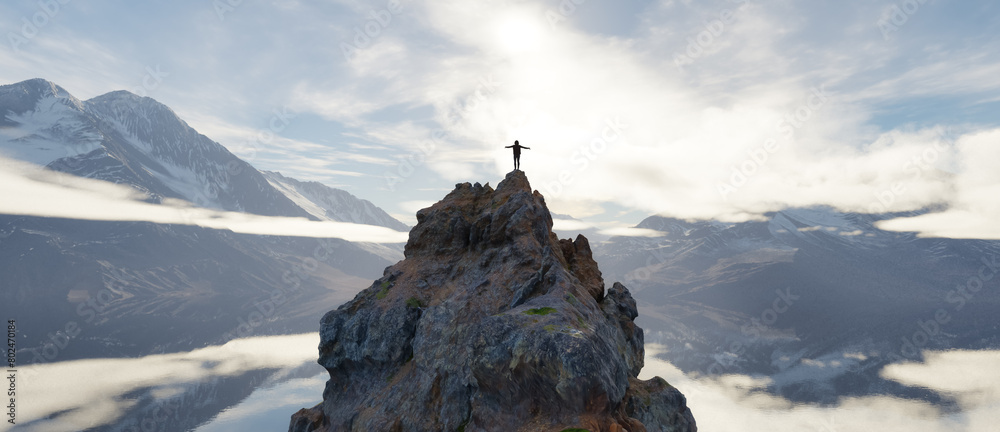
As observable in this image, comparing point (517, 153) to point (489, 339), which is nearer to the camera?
point (489, 339)

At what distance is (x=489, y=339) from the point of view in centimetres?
2678

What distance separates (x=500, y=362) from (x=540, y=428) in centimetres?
401

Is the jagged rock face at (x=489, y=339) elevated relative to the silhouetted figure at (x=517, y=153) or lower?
lower

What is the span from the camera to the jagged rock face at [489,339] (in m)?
24.2

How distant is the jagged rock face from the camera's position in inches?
952

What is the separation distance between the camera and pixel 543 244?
42.9 meters

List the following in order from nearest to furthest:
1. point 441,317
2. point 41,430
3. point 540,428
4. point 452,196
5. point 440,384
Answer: point 540,428, point 440,384, point 441,317, point 452,196, point 41,430

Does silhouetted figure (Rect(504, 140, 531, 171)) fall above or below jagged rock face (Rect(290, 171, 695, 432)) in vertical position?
above

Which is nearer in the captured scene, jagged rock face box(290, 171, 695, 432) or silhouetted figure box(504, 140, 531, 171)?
jagged rock face box(290, 171, 695, 432)

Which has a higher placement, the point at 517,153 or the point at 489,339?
the point at 517,153

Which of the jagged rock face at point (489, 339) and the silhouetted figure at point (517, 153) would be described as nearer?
the jagged rock face at point (489, 339)

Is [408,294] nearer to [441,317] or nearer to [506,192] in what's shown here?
[441,317]

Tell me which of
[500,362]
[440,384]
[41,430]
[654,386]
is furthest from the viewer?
[41,430]

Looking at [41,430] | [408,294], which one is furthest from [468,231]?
[41,430]
